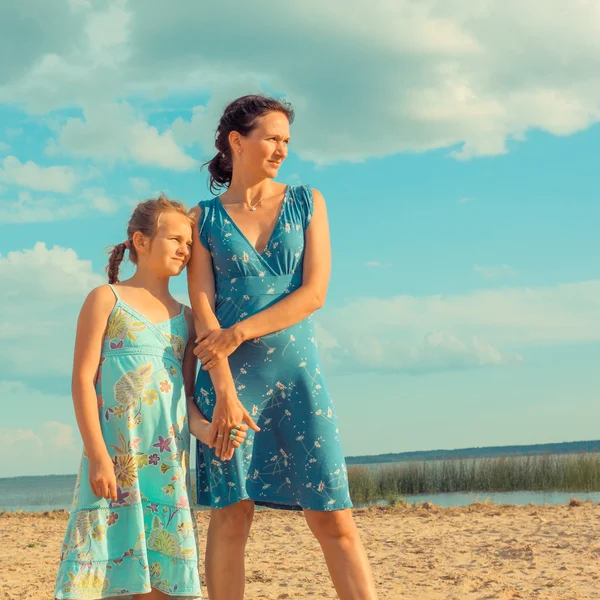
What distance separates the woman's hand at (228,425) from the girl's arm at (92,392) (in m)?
0.40

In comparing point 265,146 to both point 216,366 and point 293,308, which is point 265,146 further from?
point 216,366

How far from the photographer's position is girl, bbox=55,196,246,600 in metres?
2.79

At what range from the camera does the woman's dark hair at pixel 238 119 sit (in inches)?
117

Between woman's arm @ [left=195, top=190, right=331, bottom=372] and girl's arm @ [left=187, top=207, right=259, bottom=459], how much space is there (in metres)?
0.05

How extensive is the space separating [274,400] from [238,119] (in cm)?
108

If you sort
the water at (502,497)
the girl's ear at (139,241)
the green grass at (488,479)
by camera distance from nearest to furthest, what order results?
the girl's ear at (139,241) < the water at (502,497) < the green grass at (488,479)

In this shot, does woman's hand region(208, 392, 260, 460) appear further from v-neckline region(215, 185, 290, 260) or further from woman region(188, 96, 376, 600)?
v-neckline region(215, 185, 290, 260)

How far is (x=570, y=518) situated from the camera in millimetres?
8266

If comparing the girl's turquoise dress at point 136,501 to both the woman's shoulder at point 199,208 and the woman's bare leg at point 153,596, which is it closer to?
the woman's bare leg at point 153,596

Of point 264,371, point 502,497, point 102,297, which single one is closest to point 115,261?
point 102,297

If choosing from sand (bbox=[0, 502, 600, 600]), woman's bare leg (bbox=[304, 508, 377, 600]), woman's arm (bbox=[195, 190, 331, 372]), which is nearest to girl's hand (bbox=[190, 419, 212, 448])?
woman's arm (bbox=[195, 190, 331, 372])

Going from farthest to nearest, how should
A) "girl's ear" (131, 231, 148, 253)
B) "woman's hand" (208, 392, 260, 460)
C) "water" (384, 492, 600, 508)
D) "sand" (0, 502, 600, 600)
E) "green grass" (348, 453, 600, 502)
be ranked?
"green grass" (348, 453, 600, 502) < "water" (384, 492, 600, 508) < "sand" (0, 502, 600, 600) < "girl's ear" (131, 231, 148, 253) < "woman's hand" (208, 392, 260, 460)

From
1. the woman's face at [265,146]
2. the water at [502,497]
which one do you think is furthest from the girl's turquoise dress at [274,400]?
the water at [502,497]

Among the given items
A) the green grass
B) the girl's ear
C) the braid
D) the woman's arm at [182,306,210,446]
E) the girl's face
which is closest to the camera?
the woman's arm at [182,306,210,446]
